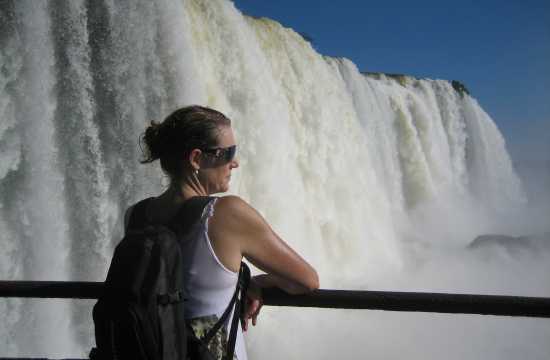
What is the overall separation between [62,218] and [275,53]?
199 inches

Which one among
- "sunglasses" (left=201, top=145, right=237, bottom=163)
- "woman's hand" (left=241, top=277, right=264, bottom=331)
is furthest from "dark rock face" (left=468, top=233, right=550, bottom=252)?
"sunglasses" (left=201, top=145, right=237, bottom=163)

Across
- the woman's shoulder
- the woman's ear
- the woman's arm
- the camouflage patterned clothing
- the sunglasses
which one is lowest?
the camouflage patterned clothing

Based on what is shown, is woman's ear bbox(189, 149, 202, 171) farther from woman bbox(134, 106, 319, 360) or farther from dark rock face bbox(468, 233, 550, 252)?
dark rock face bbox(468, 233, 550, 252)

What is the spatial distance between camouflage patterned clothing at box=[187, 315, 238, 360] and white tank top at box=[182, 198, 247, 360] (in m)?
0.01

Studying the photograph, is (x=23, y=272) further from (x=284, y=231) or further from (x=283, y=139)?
(x=283, y=139)

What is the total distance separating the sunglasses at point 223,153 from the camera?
3.97 ft

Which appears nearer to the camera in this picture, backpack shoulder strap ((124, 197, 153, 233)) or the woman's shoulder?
the woman's shoulder

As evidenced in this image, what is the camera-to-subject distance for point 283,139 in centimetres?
742

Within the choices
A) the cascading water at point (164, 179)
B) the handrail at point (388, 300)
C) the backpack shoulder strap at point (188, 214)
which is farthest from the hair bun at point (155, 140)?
the cascading water at point (164, 179)

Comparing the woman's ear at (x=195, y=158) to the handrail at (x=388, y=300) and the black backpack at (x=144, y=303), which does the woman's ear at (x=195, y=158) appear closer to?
the black backpack at (x=144, y=303)

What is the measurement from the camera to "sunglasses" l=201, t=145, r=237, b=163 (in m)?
1.21

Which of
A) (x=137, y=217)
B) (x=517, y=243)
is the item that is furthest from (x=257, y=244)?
(x=517, y=243)

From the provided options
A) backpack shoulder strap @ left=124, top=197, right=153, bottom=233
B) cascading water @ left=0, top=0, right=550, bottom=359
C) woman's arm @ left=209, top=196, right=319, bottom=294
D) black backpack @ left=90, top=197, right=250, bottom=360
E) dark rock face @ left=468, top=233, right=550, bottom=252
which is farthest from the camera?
dark rock face @ left=468, top=233, right=550, bottom=252

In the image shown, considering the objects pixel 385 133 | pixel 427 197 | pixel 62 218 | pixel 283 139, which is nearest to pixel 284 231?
pixel 283 139
